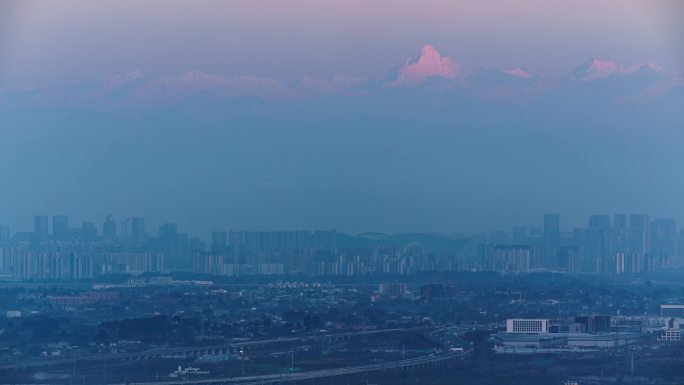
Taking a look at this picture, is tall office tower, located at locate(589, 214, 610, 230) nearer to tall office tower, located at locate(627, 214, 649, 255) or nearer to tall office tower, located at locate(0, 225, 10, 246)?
tall office tower, located at locate(627, 214, 649, 255)

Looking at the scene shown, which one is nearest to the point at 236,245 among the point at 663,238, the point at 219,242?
the point at 219,242

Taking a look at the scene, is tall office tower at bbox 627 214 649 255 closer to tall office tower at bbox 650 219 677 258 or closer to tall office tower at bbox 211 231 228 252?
tall office tower at bbox 650 219 677 258

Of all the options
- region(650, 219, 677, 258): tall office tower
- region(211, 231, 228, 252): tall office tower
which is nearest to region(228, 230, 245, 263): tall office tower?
region(211, 231, 228, 252): tall office tower

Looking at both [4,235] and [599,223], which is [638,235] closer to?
[599,223]

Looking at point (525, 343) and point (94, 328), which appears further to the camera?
point (94, 328)

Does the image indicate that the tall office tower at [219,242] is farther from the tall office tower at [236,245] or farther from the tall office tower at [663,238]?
the tall office tower at [663,238]

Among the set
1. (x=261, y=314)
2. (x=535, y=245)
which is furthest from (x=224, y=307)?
(x=535, y=245)

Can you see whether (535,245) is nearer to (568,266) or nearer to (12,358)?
(568,266)
